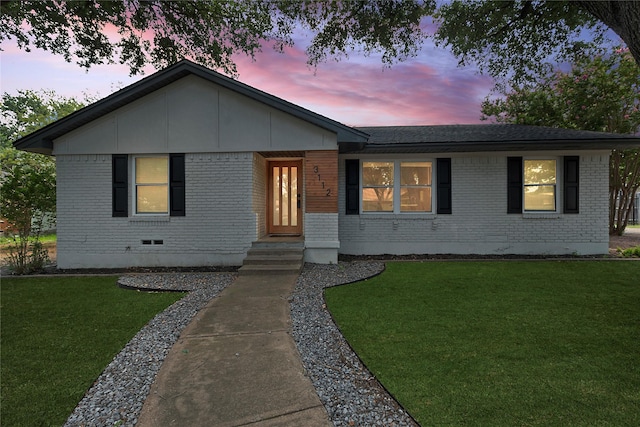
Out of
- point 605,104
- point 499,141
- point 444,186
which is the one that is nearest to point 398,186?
point 444,186

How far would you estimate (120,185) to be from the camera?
7.87 metres

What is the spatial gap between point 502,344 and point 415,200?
615cm

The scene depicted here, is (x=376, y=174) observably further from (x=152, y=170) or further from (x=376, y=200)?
(x=152, y=170)

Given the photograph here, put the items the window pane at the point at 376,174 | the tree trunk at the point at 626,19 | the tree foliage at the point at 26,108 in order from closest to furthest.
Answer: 1. the tree trunk at the point at 626,19
2. the window pane at the point at 376,174
3. the tree foliage at the point at 26,108

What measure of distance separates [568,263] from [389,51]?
8.10 meters

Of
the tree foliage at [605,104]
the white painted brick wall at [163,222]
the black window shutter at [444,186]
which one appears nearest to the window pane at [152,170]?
the white painted brick wall at [163,222]

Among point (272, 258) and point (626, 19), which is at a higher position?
point (626, 19)

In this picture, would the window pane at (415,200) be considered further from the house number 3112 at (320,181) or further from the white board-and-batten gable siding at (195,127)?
Answer: the white board-and-batten gable siding at (195,127)

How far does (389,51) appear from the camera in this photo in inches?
392

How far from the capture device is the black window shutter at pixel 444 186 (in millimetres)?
8875

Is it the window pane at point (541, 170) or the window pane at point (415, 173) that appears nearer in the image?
the window pane at point (541, 170)

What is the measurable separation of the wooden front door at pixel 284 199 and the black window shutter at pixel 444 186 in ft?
13.6

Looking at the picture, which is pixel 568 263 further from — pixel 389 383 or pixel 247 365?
pixel 247 365

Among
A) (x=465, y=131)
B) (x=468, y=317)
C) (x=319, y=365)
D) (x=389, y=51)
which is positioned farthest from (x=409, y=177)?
(x=319, y=365)
